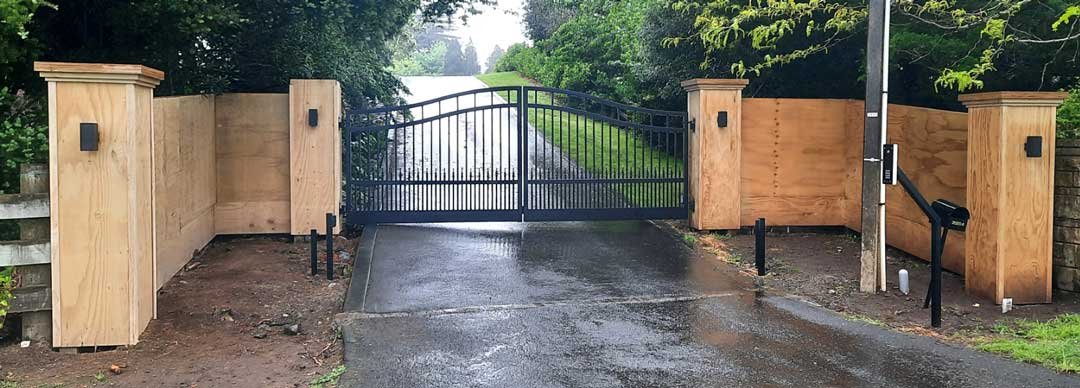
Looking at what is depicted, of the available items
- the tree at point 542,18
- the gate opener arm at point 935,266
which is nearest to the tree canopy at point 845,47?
the gate opener arm at point 935,266

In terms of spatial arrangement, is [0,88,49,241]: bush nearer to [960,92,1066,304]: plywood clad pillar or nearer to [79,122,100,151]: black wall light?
[79,122,100,151]: black wall light

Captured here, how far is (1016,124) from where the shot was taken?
7.32 m

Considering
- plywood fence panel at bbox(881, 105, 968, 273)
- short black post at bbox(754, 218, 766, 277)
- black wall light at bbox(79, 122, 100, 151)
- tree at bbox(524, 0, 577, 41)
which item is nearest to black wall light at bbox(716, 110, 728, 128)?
plywood fence panel at bbox(881, 105, 968, 273)

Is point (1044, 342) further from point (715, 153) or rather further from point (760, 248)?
point (715, 153)

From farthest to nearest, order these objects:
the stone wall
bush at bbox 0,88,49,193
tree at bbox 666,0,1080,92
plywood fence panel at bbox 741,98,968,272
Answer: plywood fence panel at bbox 741,98,968,272 → tree at bbox 666,0,1080,92 → the stone wall → bush at bbox 0,88,49,193

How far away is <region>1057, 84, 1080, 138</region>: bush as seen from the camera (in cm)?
800

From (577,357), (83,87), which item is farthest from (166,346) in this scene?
(577,357)

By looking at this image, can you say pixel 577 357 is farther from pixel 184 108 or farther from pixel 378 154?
pixel 378 154

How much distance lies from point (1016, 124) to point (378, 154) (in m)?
7.49

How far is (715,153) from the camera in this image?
1078 centimetres

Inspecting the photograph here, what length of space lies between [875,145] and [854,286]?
1.38m

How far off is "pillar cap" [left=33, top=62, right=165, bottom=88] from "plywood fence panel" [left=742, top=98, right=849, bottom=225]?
7.45 metres

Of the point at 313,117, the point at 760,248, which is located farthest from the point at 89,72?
the point at 760,248

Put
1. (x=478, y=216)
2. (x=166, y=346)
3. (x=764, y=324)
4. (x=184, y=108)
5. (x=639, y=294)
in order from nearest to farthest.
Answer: (x=166, y=346)
(x=764, y=324)
(x=639, y=294)
(x=184, y=108)
(x=478, y=216)
